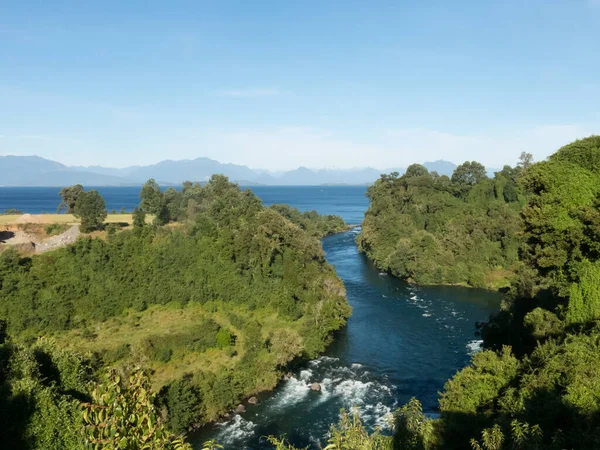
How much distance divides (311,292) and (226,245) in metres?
11.4

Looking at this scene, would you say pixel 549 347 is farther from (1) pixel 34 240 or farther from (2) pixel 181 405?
(1) pixel 34 240

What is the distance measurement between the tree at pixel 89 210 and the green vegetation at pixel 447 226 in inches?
1774

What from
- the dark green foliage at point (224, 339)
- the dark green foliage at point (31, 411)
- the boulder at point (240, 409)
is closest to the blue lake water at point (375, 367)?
the boulder at point (240, 409)

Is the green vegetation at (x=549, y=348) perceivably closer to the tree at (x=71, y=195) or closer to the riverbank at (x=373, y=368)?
the riverbank at (x=373, y=368)

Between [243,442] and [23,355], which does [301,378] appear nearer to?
[243,442]

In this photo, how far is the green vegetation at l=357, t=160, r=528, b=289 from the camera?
64.9 meters

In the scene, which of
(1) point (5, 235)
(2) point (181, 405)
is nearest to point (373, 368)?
(2) point (181, 405)

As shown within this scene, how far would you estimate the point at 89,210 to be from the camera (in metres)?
48.2

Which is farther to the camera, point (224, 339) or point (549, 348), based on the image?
point (224, 339)

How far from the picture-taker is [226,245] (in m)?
47.7

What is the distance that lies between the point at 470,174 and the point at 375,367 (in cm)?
6657

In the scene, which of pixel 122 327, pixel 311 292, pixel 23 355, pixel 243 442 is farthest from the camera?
pixel 311 292

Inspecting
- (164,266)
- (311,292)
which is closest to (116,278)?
(164,266)

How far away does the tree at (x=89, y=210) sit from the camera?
48062 millimetres
